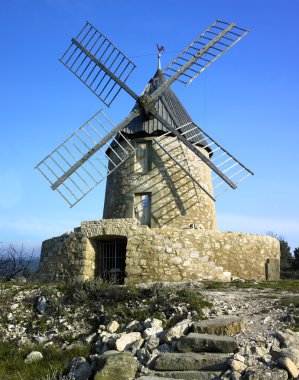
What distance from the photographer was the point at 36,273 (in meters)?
12.3

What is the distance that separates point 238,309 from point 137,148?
23.7 feet

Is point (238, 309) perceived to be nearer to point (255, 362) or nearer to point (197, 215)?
point (255, 362)

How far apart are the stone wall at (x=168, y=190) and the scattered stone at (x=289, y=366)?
774 cm

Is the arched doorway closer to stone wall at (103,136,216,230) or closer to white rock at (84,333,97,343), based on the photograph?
stone wall at (103,136,216,230)

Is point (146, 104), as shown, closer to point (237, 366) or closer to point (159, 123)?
point (159, 123)

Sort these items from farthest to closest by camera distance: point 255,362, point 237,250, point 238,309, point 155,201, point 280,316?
point 155,201, point 237,250, point 238,309, point 280,316, point 255,362

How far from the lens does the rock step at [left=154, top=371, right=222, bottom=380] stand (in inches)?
173

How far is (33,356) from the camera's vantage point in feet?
18.5

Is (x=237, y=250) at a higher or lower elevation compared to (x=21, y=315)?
higher

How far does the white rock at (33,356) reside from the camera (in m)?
5.54

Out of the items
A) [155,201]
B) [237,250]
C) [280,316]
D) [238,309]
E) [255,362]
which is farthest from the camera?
[155,201]

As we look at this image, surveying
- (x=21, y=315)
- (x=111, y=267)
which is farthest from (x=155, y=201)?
(x=21, y=315)

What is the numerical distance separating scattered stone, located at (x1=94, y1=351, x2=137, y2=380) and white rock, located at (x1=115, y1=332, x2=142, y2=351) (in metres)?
0.41

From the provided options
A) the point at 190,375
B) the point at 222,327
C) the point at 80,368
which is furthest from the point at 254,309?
the point at 80,368
